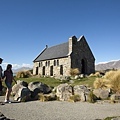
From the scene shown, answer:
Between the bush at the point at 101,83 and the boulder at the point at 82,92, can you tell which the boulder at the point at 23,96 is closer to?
the boulder at the point at 82,92

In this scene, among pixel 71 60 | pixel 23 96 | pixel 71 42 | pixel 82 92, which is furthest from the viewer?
pixel 71 42

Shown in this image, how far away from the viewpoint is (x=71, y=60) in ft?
103

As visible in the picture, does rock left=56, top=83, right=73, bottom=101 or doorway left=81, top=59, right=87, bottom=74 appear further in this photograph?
doorway left=81, top=59, right=87, bottom=74

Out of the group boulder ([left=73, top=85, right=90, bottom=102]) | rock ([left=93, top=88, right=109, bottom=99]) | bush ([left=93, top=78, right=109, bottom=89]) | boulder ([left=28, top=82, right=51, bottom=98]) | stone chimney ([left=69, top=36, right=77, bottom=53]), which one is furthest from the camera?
stone chimney ([left=69, top=36, right=77, bottom=53])

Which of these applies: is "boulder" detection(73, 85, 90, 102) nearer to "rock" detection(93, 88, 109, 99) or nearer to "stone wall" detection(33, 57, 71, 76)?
"rock" detection(93, 88, 109, 99)

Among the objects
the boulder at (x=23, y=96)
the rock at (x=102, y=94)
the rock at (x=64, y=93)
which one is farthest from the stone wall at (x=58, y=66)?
the rock at (x=102, y=94)

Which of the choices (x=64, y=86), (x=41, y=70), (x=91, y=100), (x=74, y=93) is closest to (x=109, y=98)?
(x=91, y=100)

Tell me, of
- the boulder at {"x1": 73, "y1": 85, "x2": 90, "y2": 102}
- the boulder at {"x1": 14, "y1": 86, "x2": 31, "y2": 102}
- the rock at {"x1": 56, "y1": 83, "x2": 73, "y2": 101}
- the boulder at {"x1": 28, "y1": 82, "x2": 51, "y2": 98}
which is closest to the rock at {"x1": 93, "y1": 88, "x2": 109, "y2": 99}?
the boulder at {"x1": 73, "y1": 85, "x2": 90, "y2": 102}

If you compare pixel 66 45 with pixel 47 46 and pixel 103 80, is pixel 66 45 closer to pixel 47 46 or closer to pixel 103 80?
pixel 47 46

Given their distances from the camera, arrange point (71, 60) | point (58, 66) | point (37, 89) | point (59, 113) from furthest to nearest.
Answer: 1. point (58, 66)
2. point (71, 60)
3. point (37, 89)
4. point (59, 113)

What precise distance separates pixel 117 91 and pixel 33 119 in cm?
719

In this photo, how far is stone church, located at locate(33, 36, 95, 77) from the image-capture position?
32094 mm

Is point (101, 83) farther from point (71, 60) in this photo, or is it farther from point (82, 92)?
point (71, 60)

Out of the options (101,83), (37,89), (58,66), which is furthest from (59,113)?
(58,66)
